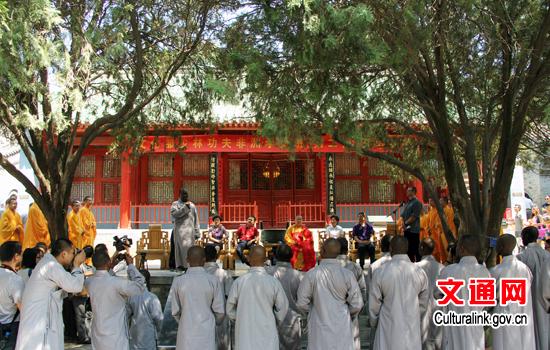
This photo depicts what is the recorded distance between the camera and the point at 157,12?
8.37 metres

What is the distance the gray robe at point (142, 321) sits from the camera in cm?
546

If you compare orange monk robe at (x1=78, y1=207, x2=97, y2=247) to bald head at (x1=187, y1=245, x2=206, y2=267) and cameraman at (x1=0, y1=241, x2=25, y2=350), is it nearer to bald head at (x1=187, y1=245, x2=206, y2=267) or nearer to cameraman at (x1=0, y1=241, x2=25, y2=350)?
cameraman at (x1=0, y1=241, x2=25, y2=350)

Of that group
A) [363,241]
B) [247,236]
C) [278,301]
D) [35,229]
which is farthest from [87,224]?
[278,301]

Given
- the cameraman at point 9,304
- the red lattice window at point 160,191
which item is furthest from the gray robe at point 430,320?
the red lattice window at point 160,191

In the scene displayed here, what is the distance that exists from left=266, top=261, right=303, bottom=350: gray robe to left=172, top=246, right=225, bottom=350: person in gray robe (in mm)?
719

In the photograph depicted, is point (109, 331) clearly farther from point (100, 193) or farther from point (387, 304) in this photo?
point (100, 193)

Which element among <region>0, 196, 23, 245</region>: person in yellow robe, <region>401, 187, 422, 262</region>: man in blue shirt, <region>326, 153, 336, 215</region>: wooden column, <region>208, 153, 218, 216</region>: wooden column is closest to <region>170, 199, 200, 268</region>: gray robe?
<region>0, 196, 23, 245</region>: person in yellow robe

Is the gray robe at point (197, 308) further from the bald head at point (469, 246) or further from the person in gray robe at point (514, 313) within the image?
the person in gray robe at point (514, 313)

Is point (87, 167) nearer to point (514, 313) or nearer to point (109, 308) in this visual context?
point (109, 308)

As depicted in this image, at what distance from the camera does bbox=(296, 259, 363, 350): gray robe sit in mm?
4945

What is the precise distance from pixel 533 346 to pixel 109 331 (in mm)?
4038

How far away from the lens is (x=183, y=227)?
364 inches

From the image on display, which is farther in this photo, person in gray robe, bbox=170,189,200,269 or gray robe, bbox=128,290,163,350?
person in gray robe, bbox=170,189,200,269

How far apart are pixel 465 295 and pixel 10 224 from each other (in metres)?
7.81
